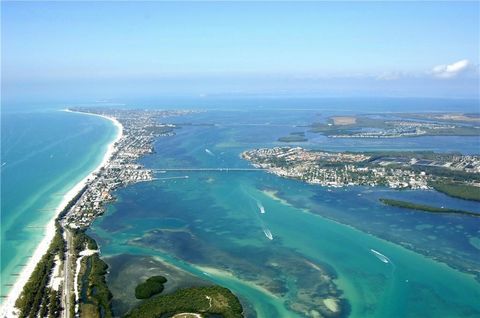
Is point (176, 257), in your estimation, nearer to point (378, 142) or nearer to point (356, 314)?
point (356, 314)

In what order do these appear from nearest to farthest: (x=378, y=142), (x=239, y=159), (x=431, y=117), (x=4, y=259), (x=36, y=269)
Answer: (x=36, y=269)
(x=4, y=259)
(x=239, y=159)
(x=378, y=142)
(x=431, y=117)

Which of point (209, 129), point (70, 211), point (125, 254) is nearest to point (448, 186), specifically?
point (125, 254)

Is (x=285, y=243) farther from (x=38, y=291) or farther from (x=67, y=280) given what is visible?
(x=38, y=291)

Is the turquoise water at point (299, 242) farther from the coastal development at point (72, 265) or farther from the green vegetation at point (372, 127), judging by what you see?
the green vegetation at point (372, 127)

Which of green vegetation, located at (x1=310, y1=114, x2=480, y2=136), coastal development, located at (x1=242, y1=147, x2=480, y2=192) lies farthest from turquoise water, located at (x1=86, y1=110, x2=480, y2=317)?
green vegetation, located at (x1=310, y1=114, x2=480, y2=136)

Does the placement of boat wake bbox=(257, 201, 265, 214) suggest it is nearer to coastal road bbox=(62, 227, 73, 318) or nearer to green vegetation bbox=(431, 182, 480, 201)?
coastal road bbox=(62, 227, 73, 318)

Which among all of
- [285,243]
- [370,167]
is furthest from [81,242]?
[370,167]
